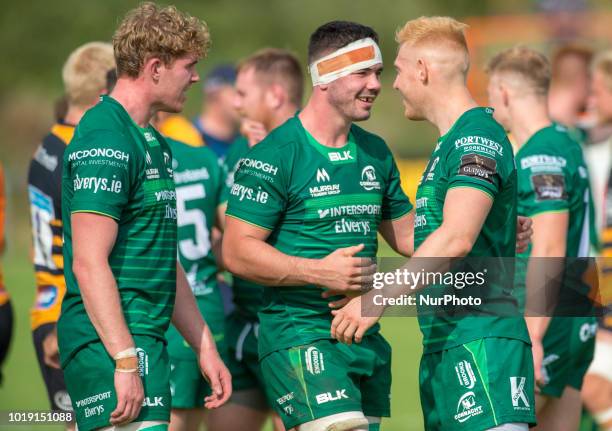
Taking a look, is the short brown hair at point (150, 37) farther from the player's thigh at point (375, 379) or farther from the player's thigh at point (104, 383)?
the player's thigh at point (375, 379)

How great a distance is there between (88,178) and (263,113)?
2615 mm

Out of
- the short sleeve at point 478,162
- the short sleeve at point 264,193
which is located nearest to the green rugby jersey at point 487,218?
the short sleeve at point 478,162

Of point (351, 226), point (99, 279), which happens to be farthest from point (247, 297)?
point (99, 279)

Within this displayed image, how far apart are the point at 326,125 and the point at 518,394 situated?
1.62 metres

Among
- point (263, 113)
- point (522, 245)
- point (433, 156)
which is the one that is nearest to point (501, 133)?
point (433, 156)

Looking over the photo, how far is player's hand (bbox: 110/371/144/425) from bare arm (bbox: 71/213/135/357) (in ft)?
0.38

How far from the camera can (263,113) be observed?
6.60 meters

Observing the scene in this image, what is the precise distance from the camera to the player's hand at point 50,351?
5.96 m

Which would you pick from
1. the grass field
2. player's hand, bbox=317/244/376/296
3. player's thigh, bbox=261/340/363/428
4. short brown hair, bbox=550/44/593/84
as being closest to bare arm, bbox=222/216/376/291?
player's hand, bbox=317/244/376/296

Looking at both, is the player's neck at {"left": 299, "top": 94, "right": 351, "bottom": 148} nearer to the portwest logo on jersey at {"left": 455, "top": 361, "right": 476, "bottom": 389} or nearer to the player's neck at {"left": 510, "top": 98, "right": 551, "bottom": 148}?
the portwest logo on jersey at {"left": 455, "top": 361, "right": 476, "bottom": 389}

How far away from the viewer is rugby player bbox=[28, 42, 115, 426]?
19.5ft

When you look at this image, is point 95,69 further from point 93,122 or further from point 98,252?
point 98,252

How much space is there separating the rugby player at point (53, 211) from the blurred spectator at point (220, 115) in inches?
166

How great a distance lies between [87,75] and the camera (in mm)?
6078
